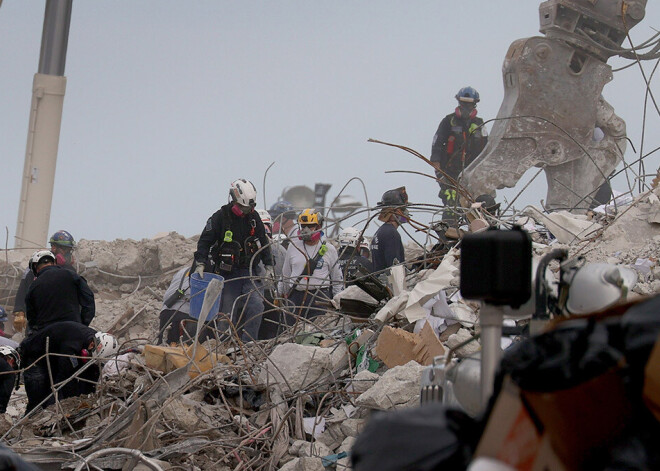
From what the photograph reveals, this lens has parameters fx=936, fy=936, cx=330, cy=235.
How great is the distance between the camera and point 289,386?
5.89 metres

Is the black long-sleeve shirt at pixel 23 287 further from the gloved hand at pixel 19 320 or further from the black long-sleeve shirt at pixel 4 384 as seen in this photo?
the black long-sleeve shirt at pixel 4 384

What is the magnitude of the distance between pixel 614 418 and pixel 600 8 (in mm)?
10699

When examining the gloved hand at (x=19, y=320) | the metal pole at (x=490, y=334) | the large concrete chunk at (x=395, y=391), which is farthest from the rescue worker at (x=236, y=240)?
the metal pole at (x=490, y=334)

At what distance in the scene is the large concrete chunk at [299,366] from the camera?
593cm

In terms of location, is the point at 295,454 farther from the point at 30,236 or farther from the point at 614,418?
the point at 30,236

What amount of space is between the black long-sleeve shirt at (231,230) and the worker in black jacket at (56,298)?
5.07ft

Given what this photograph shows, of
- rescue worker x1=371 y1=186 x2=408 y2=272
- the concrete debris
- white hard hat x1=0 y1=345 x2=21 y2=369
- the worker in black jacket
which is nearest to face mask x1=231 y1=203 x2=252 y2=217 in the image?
rescue worker x1=371 y1=186 x2=408 y2=272

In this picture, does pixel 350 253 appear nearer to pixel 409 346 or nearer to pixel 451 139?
pixel 451 139

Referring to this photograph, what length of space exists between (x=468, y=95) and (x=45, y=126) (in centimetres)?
815

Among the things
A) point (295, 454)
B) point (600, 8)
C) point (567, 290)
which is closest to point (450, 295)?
point (295, 454)

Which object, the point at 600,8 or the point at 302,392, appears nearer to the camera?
the point at 302,392

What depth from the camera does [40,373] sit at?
740 cm

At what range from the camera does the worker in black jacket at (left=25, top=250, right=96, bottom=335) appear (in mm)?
7727

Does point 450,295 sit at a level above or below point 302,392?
above
